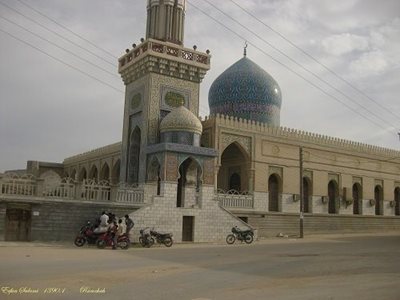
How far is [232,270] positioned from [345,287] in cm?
297

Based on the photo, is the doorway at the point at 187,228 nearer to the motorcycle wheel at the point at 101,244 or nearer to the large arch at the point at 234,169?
the motorcycle wheel at the point at 101,244

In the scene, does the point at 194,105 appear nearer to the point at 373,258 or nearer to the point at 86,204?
the point at 86,204

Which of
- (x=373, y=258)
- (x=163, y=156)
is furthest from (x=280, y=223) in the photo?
(x=373, y=258)

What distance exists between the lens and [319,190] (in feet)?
101

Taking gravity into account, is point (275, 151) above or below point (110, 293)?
above

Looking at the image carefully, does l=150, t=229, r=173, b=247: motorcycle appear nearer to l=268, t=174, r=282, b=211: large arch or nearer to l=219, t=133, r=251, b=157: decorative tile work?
l=219, t=133, r=251, b=157: decorative tile work

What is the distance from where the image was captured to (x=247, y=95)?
32281mm

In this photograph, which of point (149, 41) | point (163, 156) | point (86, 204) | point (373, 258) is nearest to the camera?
point (373, 258)

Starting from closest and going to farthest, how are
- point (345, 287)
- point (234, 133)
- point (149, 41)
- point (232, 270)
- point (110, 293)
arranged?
point (110, 293)
point (345, 287)
point (232, 270)
point (149, 41)
point (234, 133)

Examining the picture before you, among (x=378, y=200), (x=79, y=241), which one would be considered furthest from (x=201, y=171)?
(x=378, y=200)

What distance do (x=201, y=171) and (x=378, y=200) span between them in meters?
18.9

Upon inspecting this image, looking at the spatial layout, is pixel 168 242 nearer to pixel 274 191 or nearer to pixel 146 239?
pixel 146 239

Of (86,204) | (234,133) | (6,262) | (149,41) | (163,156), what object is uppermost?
(149,41)

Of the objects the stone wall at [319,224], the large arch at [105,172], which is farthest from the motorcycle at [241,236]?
the large arch at [105,172]
